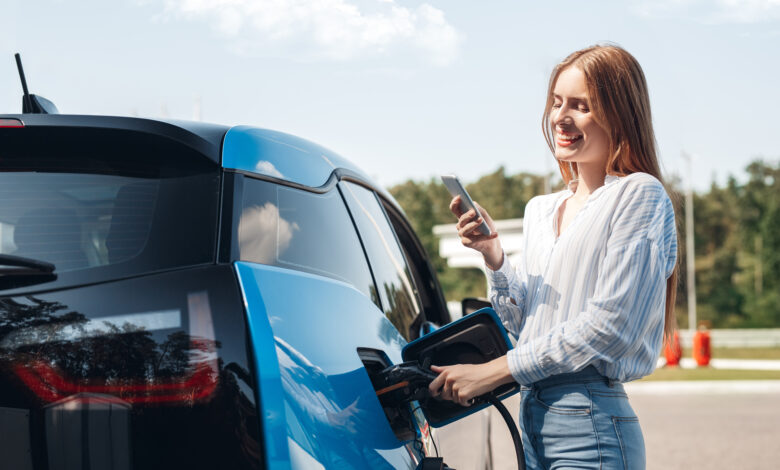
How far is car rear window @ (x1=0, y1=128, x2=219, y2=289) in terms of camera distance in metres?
1.62

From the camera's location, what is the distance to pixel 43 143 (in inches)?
70.9

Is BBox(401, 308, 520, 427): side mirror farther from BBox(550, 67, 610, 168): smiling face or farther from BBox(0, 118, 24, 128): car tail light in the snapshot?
BBox(0, 118, 24, 128): car tail light

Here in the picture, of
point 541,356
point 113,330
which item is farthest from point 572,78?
point 113,330

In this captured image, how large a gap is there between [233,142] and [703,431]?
959cm

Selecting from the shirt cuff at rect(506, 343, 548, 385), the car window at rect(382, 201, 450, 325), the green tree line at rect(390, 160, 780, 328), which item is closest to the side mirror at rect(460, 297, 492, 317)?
the car window at rect(382, 201, 450, 325)

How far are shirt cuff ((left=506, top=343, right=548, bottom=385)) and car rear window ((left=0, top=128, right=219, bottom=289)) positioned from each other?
815mm

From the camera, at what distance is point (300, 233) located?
1.92m

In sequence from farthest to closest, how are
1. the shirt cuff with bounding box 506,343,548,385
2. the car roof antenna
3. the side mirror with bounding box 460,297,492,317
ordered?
the side mirror with bounding box 460,297,492,317 < the car roof antenna < the shirt cuff with bounding box 506,343,548,385

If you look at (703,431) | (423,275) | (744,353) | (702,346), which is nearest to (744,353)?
(744,353)

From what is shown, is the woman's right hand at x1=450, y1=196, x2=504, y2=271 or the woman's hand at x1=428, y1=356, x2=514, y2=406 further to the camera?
the woman's right hand at x1=450, y1=196, x2=504, y2=271

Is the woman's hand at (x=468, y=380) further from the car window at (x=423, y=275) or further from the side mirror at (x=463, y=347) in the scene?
the car window at (x=423, y=275)

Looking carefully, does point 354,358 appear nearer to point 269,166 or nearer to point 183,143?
point 269,166

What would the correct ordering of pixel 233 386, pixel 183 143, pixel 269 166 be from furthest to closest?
pixel 269 166
pixel 183 143
pixel 233 386

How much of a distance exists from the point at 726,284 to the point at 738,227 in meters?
5.38
